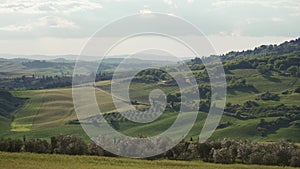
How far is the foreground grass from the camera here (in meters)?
51.9

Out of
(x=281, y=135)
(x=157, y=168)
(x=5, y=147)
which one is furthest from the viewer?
(x=281, y=135)

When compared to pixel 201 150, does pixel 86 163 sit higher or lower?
higher

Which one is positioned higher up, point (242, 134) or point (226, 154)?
point (226, 154)

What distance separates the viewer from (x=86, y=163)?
5562 centimetres

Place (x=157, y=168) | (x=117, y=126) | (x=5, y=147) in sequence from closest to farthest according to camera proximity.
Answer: (x=157, y=168)
(x=5, y=147)
(x=117, y=126)

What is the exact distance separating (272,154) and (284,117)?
138 meters

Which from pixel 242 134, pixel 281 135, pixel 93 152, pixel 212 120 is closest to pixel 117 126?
pixel 212 120

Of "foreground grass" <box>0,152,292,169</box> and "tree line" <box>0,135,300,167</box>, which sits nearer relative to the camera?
"foreground grass" <box>0,152,292,169</box>

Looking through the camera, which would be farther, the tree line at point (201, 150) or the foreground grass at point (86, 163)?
the tree line at point (201, 150)

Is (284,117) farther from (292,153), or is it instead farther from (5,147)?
(5,147)

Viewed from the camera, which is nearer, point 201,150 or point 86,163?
point 86,163

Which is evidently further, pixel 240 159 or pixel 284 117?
pixel 284 117

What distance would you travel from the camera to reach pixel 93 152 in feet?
207

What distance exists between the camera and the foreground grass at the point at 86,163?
51.9 metres
